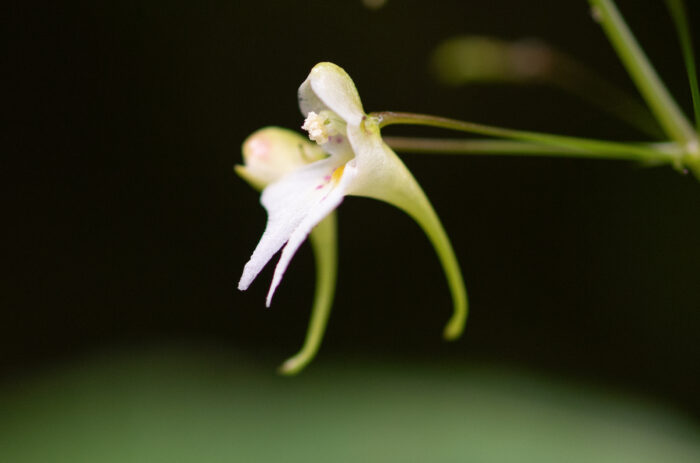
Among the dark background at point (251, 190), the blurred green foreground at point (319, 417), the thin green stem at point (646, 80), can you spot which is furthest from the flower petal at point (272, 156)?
the dark background at point (251, 190)

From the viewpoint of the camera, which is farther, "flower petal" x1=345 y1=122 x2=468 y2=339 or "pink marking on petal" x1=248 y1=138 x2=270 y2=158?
"pink marking on petal" x1=248 y1=138 x2=270 y2=158

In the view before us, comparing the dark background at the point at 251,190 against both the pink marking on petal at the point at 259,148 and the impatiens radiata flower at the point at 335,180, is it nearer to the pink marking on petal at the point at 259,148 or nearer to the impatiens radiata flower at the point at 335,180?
the pink marking on petal at the point at 259,148

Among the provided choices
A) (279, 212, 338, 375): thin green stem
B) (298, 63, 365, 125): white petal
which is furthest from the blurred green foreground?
(298, 63, 365, 125): white petal

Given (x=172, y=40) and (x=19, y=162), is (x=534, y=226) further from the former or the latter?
(x=19, y=162)

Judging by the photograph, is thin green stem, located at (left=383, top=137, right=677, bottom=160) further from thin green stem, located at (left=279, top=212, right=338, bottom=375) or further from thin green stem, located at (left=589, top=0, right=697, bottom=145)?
thin green stem, located at (left=279, top=212, right=338, bottom=375)

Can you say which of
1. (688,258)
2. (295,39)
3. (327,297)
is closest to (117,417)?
(327,297)

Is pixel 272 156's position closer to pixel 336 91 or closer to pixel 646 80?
pixel 336 91
